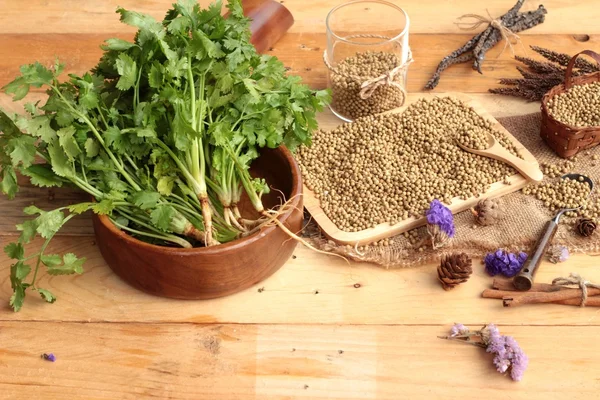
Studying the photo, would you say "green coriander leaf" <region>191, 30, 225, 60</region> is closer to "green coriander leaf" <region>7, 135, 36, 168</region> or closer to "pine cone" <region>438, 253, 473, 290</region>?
"green coriander leaf" <region>7, 135, 36, 168</region>

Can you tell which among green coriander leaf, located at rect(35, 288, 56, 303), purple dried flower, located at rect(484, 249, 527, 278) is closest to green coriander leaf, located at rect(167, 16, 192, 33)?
green coriander leaf, located at rect(35, 288, 56, 303)

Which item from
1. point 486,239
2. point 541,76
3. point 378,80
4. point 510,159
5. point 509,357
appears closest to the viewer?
point 509,357

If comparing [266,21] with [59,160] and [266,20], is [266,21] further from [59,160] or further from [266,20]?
[59,160]

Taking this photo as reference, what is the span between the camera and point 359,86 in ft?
6.33

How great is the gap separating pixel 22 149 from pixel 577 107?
4.14ft

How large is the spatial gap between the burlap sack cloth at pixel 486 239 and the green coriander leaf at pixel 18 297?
0.61m

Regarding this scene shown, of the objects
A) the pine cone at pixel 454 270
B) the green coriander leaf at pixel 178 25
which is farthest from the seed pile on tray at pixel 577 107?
the green coriander leaf at pixel 178 25

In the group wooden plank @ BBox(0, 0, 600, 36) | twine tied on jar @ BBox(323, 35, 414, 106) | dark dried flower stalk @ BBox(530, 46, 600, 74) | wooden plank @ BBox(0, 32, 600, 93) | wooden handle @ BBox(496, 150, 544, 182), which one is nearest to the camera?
wooden handle @ BBox(496, 150, 544, 182)

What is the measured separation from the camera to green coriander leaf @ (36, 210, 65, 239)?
1.46 meters

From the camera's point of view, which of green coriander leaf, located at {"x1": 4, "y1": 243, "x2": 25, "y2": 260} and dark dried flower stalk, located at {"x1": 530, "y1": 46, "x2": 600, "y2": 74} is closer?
green coriander leaf, located at {"x1": 4, "y1": 243, "x2": 25, "y2": 260}

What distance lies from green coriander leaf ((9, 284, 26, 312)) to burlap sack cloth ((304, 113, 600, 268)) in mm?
607

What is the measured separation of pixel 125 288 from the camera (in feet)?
5.35

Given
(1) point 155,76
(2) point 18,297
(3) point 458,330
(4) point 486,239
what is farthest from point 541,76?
(2) point 18,297

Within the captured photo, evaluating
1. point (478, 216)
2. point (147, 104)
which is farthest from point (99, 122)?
point (478, 216)
